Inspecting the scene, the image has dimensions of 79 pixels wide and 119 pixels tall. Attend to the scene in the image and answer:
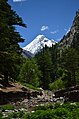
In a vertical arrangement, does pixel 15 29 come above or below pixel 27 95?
above

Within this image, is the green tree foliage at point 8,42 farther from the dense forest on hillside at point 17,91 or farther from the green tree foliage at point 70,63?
the green tree foliage at point 70,63

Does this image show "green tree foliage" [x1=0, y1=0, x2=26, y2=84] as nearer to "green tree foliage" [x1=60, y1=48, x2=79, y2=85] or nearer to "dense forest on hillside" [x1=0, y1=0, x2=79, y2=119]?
"dense forest on hillside" [x1=0, y1=0, x2=79, y2=119]

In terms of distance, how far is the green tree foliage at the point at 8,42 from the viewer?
3219 centimetres

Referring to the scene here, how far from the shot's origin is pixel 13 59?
32.8m

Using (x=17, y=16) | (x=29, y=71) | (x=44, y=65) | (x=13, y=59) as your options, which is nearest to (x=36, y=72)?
(x=29, y=71)

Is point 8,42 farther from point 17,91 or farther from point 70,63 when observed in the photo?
point 70,63

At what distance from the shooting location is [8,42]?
109 ft

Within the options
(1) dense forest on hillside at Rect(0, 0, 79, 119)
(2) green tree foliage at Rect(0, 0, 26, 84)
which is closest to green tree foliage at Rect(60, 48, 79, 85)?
(1) dense forest on hillside at Rect(0, 0, 79, 119)

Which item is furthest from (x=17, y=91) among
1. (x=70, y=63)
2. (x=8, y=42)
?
(x=70, y=63)

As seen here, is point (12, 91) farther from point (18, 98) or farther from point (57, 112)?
point (57, 112)

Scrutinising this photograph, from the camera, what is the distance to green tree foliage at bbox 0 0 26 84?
32188 mm

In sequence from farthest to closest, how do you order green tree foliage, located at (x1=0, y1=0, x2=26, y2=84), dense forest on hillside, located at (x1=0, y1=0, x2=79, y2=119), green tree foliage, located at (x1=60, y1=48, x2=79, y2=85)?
green tree foliage, located at (x1=60, y1=48, x2=79, y2=85), green tree foliage, located at (x1=0, y1=0, x2=26, y2=84), dense forest on hillside, located at (x1=0, y1=0, x2=79, y2=119)

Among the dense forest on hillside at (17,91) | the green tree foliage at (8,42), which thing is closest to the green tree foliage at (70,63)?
the dense forest on hillside at (17,91)

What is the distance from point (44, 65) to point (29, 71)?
2031cm
